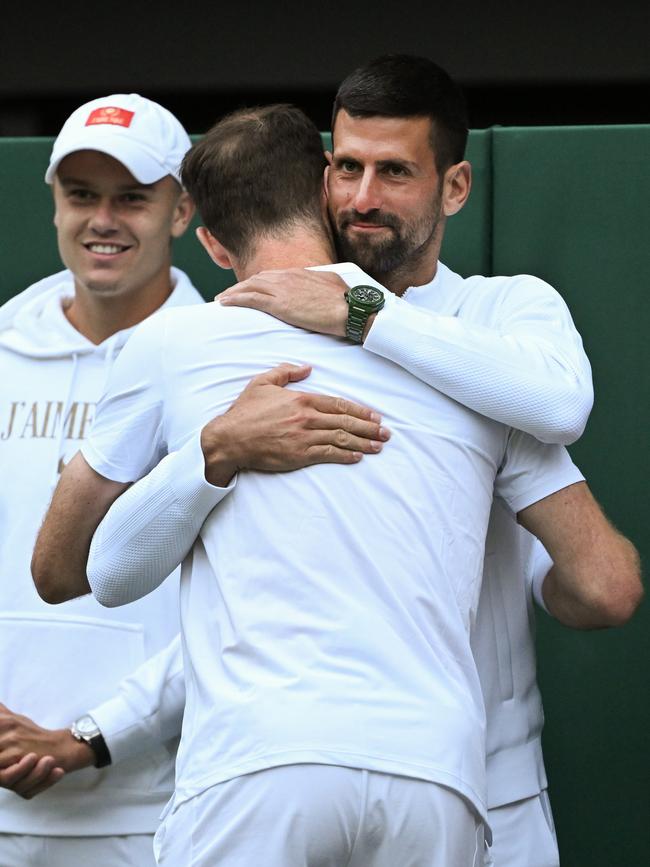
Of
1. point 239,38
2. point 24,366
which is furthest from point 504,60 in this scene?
point 24,366

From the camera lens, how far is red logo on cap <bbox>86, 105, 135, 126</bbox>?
10.6 feet

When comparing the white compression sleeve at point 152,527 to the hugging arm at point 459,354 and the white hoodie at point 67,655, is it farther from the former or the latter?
the white hoodie at point 67,655

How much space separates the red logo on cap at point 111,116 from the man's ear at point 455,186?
0.85 m

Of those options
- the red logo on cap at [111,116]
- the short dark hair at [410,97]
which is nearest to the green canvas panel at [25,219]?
the red logo on cap at [111,116]

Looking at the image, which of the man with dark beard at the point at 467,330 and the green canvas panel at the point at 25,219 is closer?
the man with dark beard at the point at 467,330

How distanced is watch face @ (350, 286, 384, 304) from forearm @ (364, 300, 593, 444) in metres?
0.02

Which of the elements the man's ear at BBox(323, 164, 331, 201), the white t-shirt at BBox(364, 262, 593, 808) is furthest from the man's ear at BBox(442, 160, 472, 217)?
the man's ear at BBox(323, 164, 331, 201)

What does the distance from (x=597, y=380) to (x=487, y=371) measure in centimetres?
127

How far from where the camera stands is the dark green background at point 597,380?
328 centimetres

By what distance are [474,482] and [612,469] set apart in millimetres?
1268

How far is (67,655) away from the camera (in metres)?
2.94

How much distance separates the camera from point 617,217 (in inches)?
130

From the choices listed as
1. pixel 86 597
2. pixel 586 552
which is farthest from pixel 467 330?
pixel 86 597

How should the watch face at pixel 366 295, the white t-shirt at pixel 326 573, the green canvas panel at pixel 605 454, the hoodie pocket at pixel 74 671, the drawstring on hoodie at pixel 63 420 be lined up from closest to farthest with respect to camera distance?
the white t-shirt at pixel 326 573 < the watch face at pixel 366 295 < the hoodie pocket at pixel 74 671 < the drawstring on hoodie at pixel 63 420 < the green canvas panel at pixel 605 454
